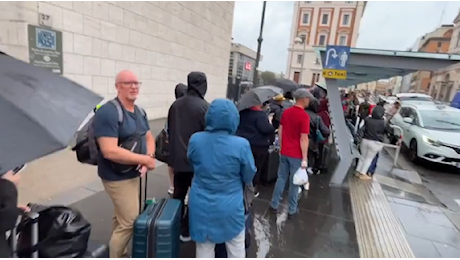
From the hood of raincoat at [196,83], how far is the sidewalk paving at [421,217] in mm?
2984

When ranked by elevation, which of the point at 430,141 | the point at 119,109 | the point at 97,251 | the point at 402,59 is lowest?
the point at 97,251

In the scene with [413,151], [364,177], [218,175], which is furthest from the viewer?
[413,151]

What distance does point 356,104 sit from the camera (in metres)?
10.3

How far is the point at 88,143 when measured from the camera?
2.52 meters

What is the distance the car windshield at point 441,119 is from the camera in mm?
3783

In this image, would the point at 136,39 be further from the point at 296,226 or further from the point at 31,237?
the point at 31,237

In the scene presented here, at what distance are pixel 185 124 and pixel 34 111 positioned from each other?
58.7 inches

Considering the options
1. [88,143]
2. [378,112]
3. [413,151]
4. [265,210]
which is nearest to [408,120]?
[413,151]

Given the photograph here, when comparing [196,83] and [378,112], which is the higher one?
[196,83]

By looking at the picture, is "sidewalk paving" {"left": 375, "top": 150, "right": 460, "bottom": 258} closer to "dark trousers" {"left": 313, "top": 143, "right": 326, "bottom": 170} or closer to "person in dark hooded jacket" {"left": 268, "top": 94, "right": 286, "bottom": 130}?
"dark trousers" {"left": 313, "top": 143, "right": 326, "bottom": 170}

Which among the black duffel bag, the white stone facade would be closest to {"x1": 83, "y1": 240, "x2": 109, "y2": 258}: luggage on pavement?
the black duffel bag

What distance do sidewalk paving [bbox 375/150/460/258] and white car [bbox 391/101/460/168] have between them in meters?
0.65

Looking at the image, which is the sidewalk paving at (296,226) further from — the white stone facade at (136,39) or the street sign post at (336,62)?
the white stone facade at (136,39)

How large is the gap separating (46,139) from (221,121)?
1.15 meters
